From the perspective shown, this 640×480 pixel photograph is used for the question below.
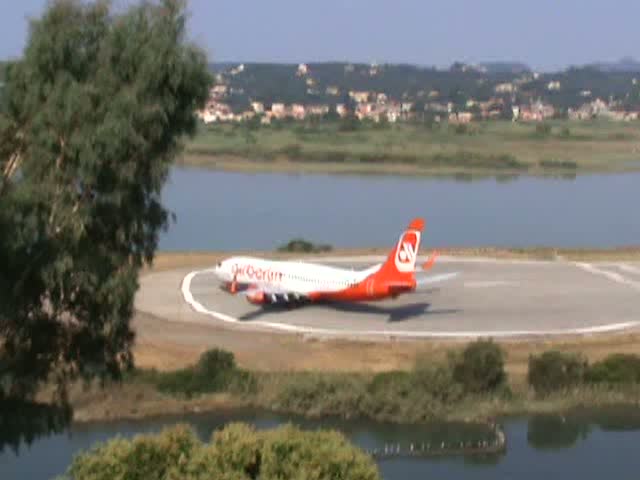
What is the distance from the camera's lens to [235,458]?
1302cm

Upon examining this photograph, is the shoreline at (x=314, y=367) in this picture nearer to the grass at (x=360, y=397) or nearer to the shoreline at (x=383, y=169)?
the grass at (x=360, y=397)

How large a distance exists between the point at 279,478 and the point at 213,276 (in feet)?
109

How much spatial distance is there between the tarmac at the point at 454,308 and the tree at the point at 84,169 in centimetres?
1969

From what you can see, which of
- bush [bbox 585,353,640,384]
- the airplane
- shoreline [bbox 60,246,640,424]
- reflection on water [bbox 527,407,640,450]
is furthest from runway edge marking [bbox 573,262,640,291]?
reflection on water [bbox 527,407,640,450]

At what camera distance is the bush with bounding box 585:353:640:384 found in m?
32.6

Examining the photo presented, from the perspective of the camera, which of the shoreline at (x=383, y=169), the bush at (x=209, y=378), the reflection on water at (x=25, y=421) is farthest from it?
the shoreline at (x=383, y=169)

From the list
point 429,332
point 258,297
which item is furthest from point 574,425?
point 258,297

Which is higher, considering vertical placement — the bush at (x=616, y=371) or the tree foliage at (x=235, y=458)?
the tree foliage at (x=235, y=458)

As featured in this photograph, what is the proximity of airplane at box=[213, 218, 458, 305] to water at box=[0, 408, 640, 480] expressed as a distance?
29.0ft

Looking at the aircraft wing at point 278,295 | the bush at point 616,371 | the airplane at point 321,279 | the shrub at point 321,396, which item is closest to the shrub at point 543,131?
the airplane at point 321,279

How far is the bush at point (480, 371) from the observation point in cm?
3148

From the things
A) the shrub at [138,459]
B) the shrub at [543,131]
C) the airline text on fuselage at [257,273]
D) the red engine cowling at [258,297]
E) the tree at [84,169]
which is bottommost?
the shrub at [543,131]

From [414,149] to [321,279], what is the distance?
275ft

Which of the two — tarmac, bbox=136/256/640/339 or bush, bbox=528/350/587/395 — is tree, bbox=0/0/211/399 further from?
tarmac, bbox=136/256/640/339
